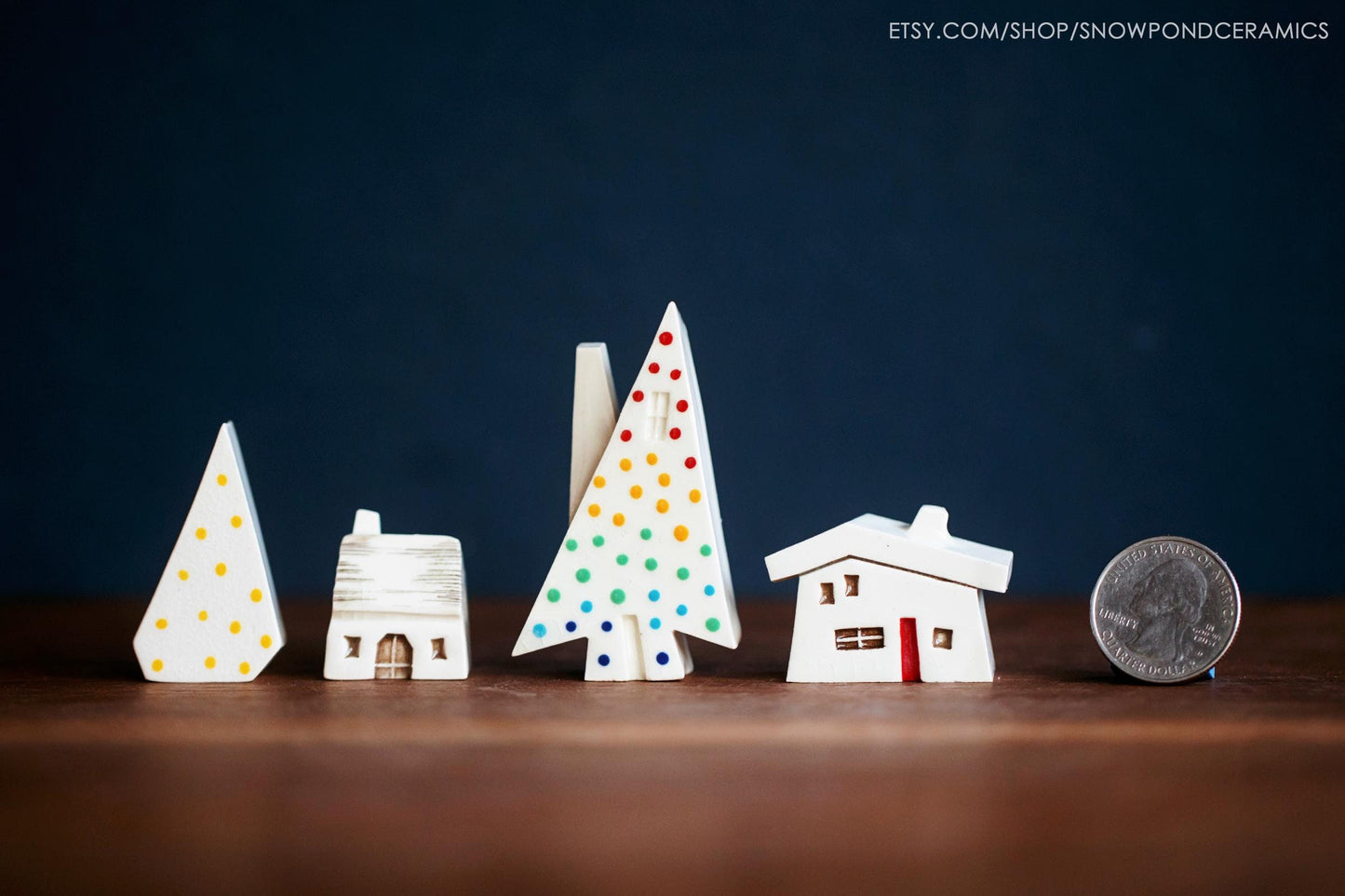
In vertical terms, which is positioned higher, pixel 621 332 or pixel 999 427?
pixel 621 332

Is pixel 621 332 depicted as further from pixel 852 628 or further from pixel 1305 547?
pixel 1305 547

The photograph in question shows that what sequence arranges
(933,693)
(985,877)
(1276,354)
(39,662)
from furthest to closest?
(1276,354), (39,662), (933,693), (985,877)

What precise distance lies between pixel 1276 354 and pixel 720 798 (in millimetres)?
1105

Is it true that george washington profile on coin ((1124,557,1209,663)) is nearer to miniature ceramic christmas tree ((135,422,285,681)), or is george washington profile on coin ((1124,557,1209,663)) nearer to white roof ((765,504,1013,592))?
white roof ((765,504,1013,592))

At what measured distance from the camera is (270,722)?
0.89 m

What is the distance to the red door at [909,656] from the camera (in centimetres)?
103

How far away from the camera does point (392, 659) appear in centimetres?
107

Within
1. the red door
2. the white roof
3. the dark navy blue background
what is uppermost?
the dark navy blue background

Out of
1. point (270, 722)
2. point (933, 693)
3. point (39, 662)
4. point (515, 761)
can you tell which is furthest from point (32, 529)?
point (933, 693)

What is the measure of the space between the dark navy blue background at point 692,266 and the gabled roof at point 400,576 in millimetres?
593

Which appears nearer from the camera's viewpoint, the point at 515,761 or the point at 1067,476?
the point at 515,761

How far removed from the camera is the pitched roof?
1.04 meters

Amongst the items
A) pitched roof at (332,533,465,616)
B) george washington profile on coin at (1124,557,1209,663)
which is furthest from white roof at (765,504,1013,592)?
pitched roof at (332,533,465,616)

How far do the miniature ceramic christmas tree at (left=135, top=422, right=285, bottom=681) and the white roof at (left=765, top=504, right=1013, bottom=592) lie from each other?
16.1 inches
